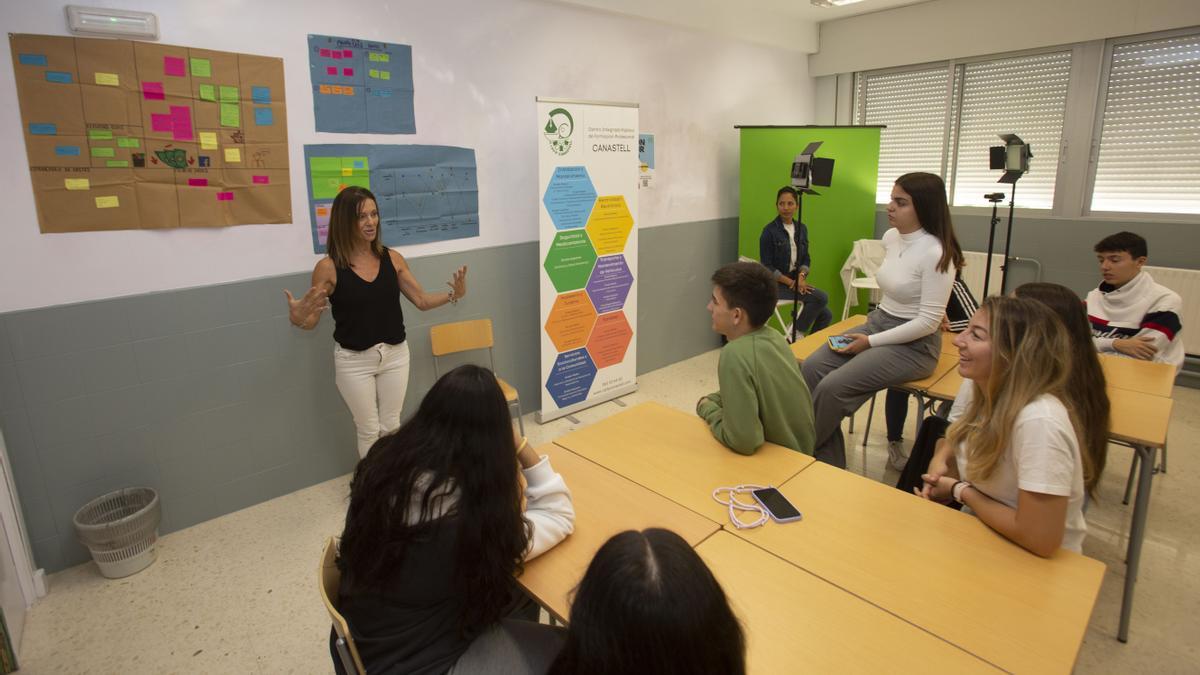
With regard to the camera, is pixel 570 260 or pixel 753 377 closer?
pixel 753 377

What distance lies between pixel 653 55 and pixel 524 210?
177 cm

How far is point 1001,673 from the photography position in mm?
1269

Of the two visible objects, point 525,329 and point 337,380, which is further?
point 525,329

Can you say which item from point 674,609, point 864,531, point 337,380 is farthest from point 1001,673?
point 337,380

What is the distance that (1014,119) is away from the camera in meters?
5.54

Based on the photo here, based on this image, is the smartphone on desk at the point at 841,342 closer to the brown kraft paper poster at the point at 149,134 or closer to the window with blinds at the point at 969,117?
the brown kraft paper poster at the point at 149,134

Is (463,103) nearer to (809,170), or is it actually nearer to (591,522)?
(809,170)

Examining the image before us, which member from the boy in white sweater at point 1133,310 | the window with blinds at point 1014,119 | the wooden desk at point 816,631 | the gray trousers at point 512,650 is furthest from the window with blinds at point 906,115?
the gray trousers at point 512,650

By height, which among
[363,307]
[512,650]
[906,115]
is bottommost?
[512,650]

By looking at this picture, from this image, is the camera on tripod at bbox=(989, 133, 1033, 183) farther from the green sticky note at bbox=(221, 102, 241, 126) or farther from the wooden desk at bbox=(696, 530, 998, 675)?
the green sticky note at bbox=(221, 102, 241, 126)

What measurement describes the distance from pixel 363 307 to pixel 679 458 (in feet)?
5.98

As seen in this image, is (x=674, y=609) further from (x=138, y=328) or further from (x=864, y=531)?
(x=138, y=328)

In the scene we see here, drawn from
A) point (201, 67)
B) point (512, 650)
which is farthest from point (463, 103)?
point (512, 650)

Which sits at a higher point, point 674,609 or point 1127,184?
point 1127,184
